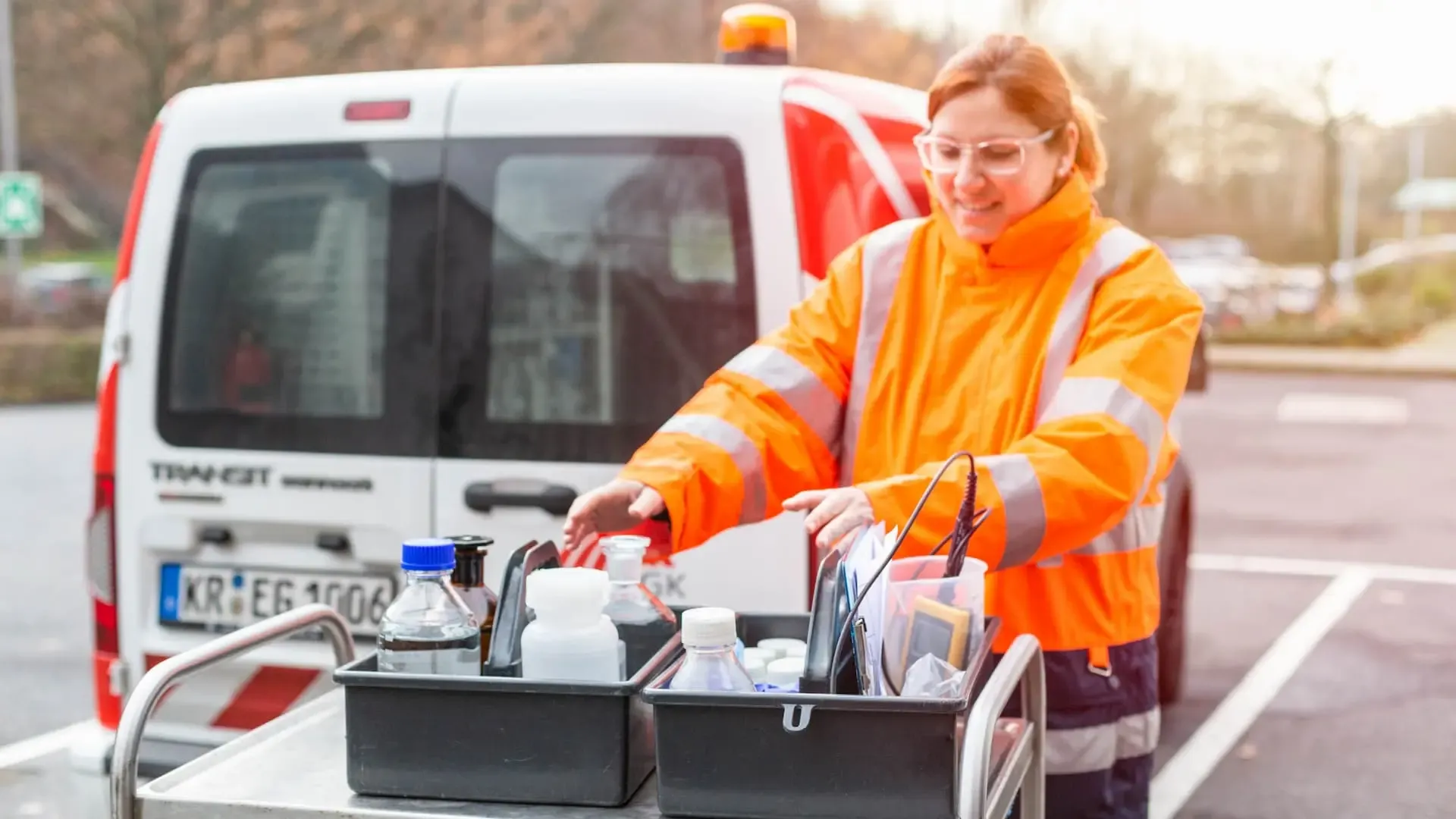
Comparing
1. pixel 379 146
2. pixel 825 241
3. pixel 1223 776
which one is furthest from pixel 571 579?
pixel 1223 776

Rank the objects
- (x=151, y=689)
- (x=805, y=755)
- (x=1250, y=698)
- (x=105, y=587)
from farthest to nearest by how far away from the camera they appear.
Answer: (x=1250, y=698)
(x=105, y=587)
(x=151, y=689)
(x=805, y=755)

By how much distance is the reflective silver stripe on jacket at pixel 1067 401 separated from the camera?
2.23 metres

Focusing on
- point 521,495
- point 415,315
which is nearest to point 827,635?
point 521,495

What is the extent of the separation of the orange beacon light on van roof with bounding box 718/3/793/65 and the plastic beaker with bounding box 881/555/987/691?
201cm

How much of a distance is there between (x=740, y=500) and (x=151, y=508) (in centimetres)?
177

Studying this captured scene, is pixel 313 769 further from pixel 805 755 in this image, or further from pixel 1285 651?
pixel 1285 651

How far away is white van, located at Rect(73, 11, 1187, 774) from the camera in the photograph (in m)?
3.35

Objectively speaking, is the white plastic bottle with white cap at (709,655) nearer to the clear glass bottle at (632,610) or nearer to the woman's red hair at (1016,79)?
the clear glass bottle at (632,610)

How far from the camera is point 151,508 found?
371 centimetres

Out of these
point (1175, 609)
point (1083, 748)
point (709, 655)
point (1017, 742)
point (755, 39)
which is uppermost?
point (755, 39)

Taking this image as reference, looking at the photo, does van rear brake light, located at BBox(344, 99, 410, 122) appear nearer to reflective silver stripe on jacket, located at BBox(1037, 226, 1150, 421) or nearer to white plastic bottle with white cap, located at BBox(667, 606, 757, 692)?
reflective silver stripe on jacket, located at BBox(1037, 226, 1150, 421)

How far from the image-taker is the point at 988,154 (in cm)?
256

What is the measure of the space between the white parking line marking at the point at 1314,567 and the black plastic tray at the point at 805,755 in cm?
738

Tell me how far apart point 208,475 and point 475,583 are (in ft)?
5.73
